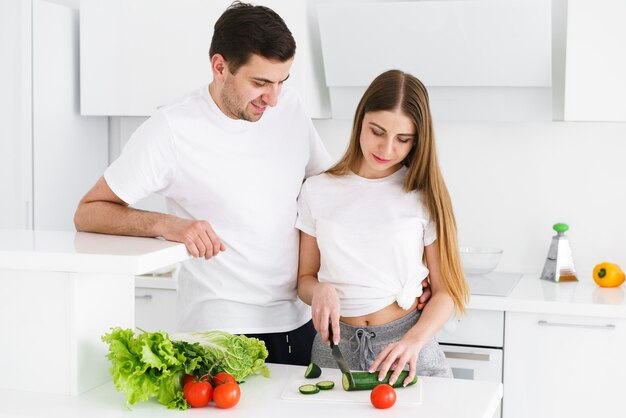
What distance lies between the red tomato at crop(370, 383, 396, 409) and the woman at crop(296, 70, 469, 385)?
341 mm

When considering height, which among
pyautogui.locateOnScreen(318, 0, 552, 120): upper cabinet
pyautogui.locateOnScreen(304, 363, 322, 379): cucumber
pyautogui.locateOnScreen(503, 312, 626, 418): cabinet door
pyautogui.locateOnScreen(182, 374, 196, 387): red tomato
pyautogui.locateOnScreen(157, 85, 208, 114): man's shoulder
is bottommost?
pyautogui.locateOnScreen(503, 312, 626, 418): cabinet door

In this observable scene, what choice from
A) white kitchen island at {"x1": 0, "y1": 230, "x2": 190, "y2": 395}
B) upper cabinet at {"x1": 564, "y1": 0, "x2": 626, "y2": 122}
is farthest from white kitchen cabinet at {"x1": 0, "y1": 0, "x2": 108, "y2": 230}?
upper cabinet at {"x1": 564, "y1": 0, "x2": 626, "y2": 122}

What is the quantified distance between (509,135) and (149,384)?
7.36 feet

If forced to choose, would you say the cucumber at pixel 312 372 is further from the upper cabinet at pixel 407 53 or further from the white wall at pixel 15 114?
the white wall at pixel 15 114

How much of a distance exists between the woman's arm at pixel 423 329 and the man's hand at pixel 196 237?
0.43m

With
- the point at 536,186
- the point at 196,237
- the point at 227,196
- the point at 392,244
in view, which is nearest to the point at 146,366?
the point at 196,237

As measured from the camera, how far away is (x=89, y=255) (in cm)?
165

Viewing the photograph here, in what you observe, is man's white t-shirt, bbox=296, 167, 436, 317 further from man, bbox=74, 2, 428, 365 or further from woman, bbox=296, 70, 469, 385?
man, bbox=74, 2, 428, 365

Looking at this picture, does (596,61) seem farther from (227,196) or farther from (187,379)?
(187,379)

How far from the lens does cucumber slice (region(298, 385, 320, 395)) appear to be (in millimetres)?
1771

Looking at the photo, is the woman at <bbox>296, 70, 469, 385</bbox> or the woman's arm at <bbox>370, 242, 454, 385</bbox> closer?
the woman's arm at <bbox>370, 242, 454, 385</bbox>

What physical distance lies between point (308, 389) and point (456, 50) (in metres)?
1.76

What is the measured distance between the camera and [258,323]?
7.07ft

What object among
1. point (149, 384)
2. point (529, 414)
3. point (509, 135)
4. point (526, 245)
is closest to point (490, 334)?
point (529, 414)
